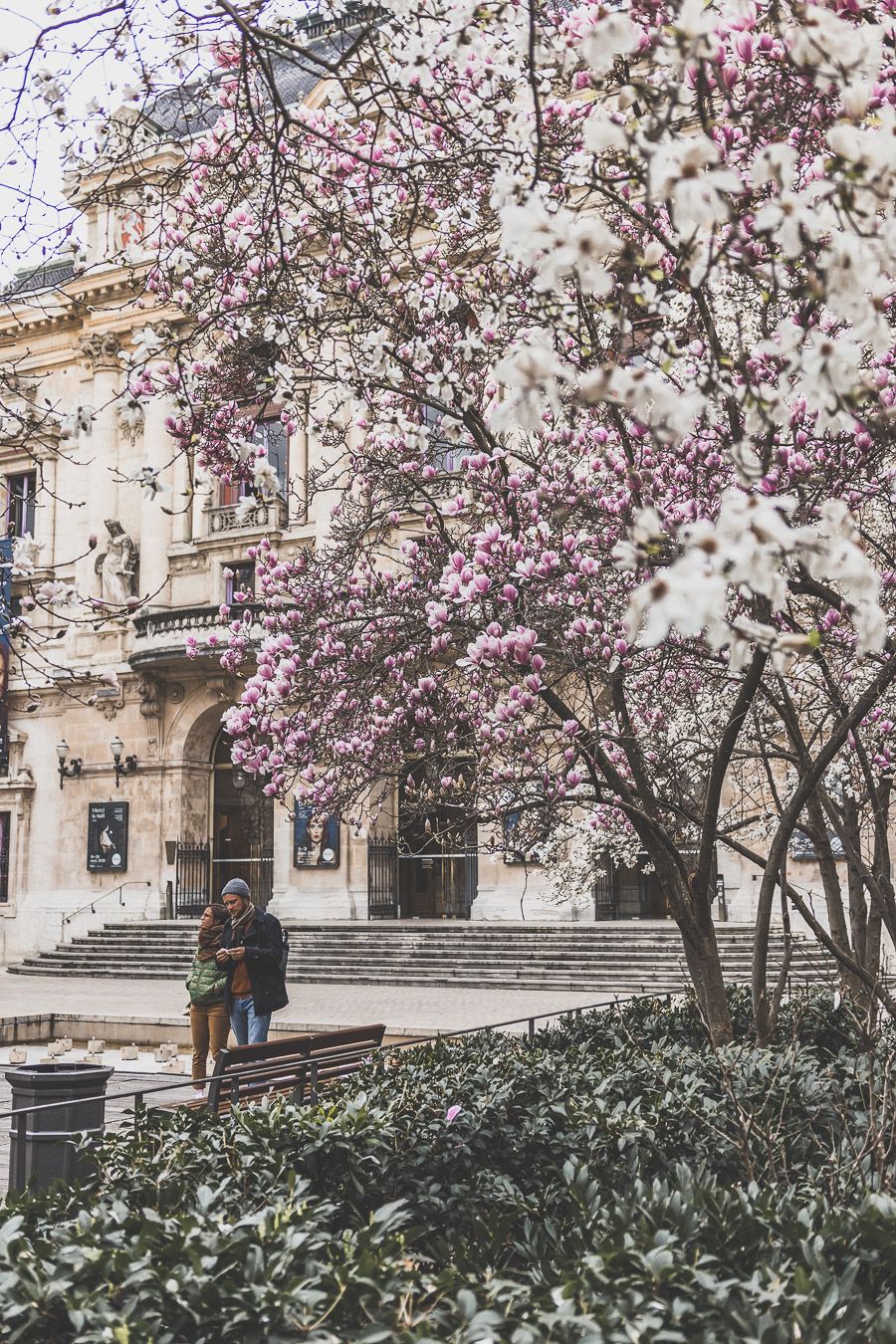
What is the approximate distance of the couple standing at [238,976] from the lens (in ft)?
35.9

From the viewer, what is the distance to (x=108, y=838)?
102 ft

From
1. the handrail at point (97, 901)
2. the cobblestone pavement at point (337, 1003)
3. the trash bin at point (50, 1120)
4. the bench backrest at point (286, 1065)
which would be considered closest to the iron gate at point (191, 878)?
the handrail at point (97, 901)

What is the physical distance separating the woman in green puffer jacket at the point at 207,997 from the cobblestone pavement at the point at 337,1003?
321 centimetres

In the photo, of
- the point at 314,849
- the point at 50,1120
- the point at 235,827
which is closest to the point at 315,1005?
the point at 314,849

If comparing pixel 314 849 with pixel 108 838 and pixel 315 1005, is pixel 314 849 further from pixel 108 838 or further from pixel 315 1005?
pixel 315 1005

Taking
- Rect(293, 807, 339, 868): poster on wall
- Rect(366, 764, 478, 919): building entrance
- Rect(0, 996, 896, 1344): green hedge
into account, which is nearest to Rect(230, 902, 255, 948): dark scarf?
Rect(0, 996, 896, 1344): green hedge

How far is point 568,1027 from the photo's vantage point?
9.36 metres

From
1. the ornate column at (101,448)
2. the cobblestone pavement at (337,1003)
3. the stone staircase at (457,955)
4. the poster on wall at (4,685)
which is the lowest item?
the cobblestone pavement at (337,1003)

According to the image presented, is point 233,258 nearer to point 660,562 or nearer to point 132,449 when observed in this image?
point 660,562

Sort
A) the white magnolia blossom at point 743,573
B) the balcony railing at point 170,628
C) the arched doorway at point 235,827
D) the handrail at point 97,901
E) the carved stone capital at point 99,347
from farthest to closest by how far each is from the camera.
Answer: the carved stone capital at point 99,347
the arched doorway at point 235,827
the handrail at point 97,901
the balcony railing at point 170,628
the white magnolia blossom at point 743,573

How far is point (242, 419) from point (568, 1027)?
477 cm

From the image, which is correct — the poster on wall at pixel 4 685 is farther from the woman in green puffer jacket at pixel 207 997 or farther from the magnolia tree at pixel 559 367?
the magnolia tree at pixel 559 367

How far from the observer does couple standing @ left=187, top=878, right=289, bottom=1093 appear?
430 inches

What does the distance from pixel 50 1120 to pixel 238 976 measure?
138 inches
